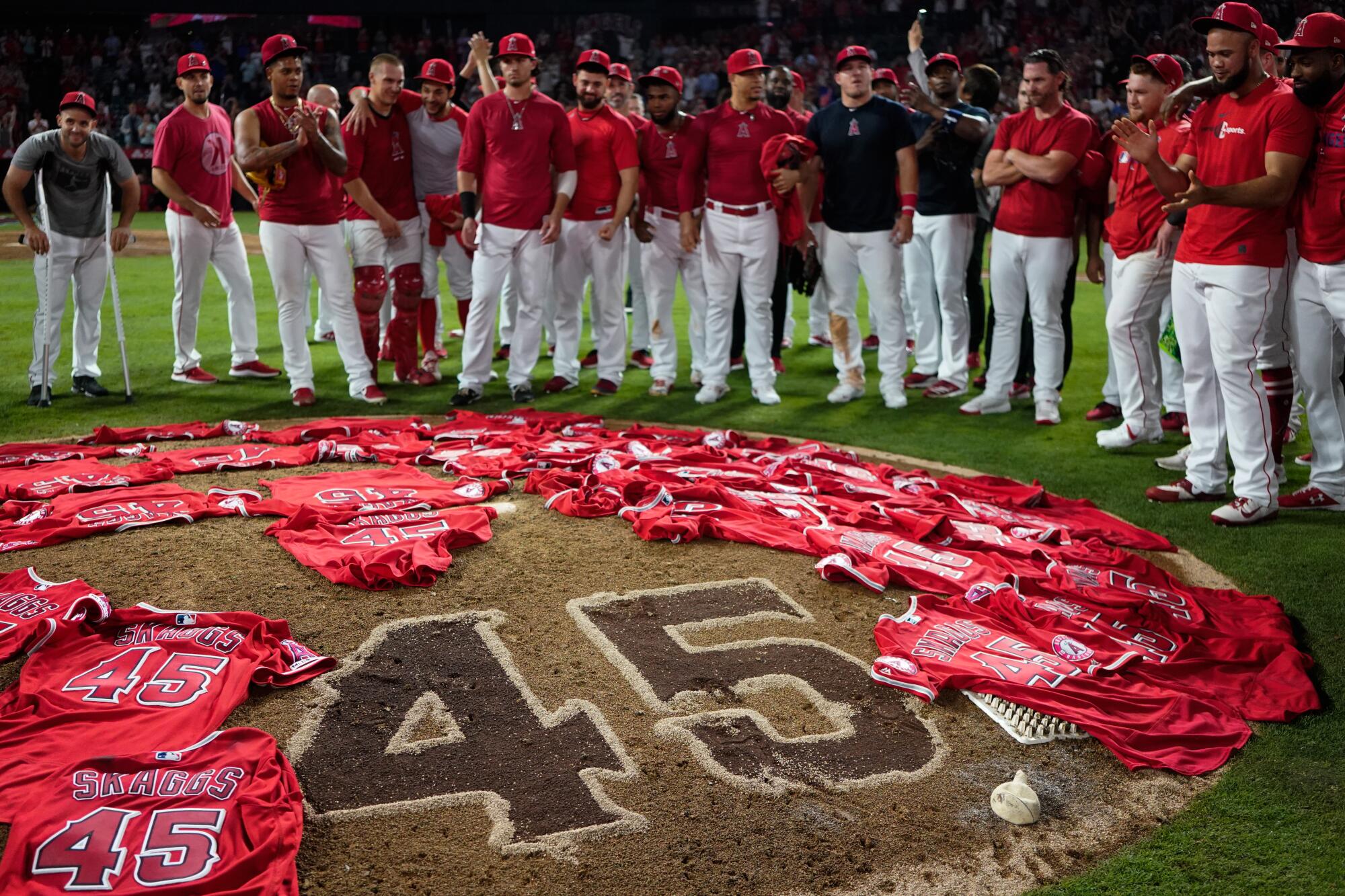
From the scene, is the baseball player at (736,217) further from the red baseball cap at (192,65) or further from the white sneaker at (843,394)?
the red baseball cap at (192,65)

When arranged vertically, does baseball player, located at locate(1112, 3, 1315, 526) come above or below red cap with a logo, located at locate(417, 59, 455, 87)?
below

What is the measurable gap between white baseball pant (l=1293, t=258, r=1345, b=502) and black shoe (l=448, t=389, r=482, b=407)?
570 cm

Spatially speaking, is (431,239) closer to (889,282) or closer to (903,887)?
(889,282)

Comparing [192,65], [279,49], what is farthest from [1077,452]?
[192,65]

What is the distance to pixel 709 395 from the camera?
30.3 feet

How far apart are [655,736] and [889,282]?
5.73 meters

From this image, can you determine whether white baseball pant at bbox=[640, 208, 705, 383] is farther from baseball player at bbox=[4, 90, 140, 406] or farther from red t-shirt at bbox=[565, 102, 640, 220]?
baseball player at bbox=[4, 90, 140, 406]

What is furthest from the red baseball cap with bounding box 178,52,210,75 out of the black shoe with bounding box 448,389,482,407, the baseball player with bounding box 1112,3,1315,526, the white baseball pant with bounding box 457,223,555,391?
the baseball player with bounding box 1112,3,1315,526

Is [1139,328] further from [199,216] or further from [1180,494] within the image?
[199,216]

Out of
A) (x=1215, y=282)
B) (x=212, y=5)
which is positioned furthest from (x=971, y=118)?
(x=212, y=5)

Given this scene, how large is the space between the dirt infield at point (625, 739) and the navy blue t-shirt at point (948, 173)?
4.38m

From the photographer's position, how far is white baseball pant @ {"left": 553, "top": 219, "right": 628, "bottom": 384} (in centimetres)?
941

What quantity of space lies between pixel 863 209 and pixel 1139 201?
207 cm

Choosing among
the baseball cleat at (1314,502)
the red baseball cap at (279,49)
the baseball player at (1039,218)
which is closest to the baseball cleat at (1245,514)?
the baseball cleat at (1314,502)
